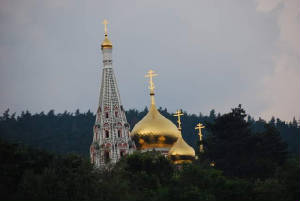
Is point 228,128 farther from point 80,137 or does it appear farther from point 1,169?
point 80,137

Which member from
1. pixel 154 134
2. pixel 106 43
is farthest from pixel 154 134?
pixel 106 43

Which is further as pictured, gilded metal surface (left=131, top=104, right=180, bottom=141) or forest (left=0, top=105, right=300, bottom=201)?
gilded metal surface (left=131, top=104, right=180, bottom=141)

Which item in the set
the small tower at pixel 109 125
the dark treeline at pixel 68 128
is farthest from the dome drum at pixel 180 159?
the dark treeline at pixel 68 128

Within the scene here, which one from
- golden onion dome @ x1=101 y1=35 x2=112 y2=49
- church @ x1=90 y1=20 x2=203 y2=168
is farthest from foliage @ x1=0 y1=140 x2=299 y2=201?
golden onion dome @ x1=101 y1=35 x2=112 y2=49

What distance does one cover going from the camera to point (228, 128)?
234 ft

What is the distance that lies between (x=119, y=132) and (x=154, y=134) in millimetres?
5446

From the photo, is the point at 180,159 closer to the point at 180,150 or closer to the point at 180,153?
the point at 180,153

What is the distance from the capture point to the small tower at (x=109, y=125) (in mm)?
73062

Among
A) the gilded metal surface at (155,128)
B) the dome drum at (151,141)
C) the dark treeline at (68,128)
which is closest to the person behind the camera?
the dome drum at (151,141)

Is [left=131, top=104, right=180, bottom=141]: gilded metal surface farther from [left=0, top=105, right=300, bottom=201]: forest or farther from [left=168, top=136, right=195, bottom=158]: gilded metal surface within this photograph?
[left=0, top=105, right=300, bottom=201]: forest

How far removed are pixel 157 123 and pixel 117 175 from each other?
73.7 ft

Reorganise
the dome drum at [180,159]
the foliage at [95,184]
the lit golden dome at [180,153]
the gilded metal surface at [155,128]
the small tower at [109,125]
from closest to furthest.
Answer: the foliage at [95,184]
the small tower at [109,125]
the dome drum at [180,159]
the lit golden dome at [180,153]
the gilded metal surface at [155,128]

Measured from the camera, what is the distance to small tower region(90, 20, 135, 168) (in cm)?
7306

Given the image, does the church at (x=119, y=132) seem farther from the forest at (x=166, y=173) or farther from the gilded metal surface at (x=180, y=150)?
the forest at (x=166, y=173)
